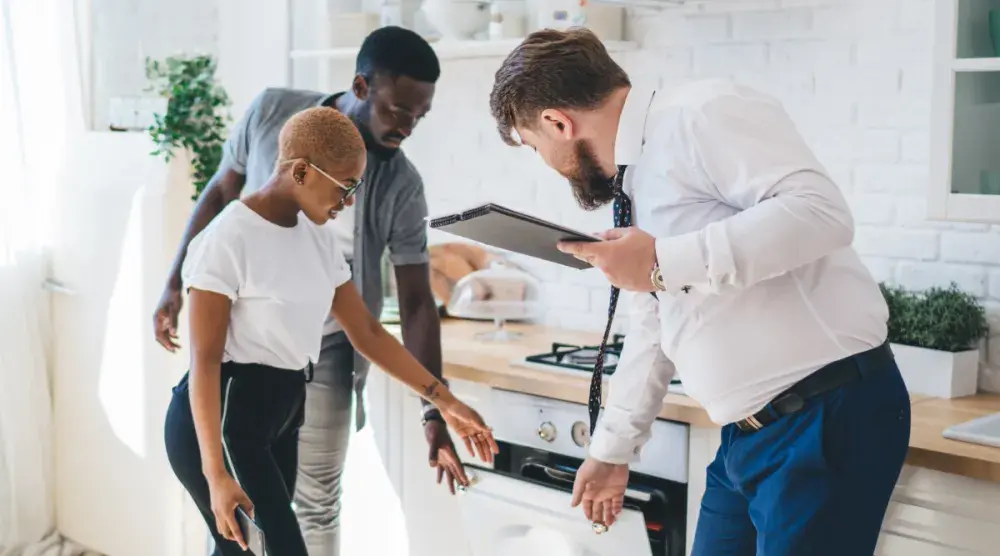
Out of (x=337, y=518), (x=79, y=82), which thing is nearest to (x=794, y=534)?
(x=337, y=518)

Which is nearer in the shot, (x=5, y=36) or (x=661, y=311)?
(x=661, y=311)

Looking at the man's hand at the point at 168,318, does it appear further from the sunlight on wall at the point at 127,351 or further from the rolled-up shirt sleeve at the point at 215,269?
the sunlight on wall at the point at 127,351

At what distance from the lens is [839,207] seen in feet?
5.14

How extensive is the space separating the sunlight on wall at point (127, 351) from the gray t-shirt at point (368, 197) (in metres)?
1.02

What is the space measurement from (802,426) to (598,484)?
48cm

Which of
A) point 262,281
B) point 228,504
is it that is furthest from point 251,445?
point 262,281

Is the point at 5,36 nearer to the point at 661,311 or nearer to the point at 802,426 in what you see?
the point at 661,311

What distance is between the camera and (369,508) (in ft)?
10.1

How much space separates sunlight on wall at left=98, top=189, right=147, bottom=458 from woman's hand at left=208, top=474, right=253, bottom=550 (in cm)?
166

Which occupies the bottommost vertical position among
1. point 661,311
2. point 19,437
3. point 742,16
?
point 19,437

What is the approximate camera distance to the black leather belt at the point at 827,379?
1.67 meters

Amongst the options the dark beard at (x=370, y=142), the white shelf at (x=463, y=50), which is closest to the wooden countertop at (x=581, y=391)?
the dark beard at (x=370, y=142)

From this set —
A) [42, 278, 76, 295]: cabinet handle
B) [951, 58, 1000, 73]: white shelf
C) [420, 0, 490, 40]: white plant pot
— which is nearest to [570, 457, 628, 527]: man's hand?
[951, 58, 1000, 73]: white shelf

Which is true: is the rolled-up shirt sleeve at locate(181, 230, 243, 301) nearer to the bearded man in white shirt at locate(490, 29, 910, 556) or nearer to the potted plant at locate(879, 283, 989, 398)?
the bearded man in white shirt at locate(490, 29, 910, 556)
